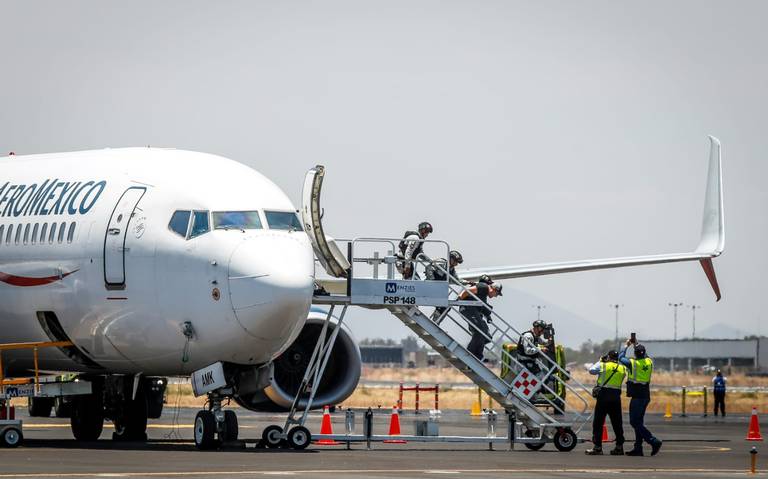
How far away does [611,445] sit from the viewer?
96.6ft

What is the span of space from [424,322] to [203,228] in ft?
16.2

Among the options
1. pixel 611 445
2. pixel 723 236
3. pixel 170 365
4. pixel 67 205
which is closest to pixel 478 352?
pixel 611 445

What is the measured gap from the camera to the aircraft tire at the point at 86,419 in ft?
94.3

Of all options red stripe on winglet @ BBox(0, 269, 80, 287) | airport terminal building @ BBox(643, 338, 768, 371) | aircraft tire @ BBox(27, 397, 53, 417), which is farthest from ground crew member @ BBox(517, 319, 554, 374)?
airport terminal building @ BBox(643, 338, 768, 371)

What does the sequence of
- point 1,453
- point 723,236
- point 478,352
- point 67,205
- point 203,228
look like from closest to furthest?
point 1,453, point 203,228, point 67,205, point 478,352, point 723,236

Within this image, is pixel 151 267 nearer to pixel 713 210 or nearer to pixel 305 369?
pixel 305 369

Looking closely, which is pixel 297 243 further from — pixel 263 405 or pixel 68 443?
pixel 68 443

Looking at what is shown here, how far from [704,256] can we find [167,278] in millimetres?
15906

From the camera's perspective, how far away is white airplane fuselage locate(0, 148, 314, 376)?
23781mm

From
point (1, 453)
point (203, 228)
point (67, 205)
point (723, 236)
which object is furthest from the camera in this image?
point (723, 236)

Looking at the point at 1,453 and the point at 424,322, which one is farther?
the point at 424,322

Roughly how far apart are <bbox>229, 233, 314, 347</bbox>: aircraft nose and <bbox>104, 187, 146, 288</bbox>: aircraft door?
2061mm

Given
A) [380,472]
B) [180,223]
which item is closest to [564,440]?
[180,223]

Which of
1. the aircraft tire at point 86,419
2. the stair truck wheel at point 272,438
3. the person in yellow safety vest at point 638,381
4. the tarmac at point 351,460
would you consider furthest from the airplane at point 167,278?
the person in yellow safety vest at point 638,381
